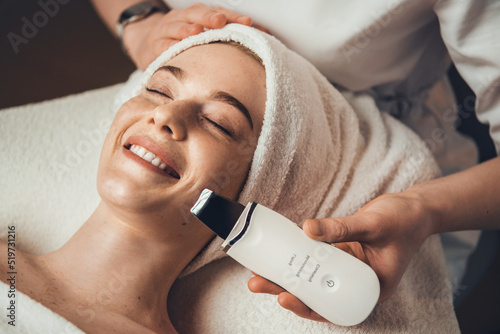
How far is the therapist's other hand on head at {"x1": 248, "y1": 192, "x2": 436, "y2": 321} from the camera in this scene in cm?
72

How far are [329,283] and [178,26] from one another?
699mm

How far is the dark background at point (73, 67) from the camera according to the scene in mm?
1426

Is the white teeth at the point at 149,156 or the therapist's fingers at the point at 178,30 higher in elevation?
the therapist's fingers at the point at 178,30

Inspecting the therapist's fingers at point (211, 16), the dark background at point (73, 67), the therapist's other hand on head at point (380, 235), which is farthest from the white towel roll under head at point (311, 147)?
the dark background at point (73, 67)

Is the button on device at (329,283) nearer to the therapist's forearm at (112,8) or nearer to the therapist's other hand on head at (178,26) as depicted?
the therapist's other hand on head at (178,26)

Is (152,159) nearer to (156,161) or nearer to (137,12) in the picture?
(156,161)

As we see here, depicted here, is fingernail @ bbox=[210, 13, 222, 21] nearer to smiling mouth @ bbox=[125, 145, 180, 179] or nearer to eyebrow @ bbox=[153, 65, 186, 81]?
eyebrow @ bbox=[153, 65, 186, 81]

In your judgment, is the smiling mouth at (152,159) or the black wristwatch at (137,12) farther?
the black wristwatch at (137,12)

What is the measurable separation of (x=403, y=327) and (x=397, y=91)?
2.22 ft

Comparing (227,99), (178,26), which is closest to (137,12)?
(178,26)

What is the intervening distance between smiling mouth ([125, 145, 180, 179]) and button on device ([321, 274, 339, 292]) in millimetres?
336

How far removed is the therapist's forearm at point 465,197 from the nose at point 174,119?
0.53m

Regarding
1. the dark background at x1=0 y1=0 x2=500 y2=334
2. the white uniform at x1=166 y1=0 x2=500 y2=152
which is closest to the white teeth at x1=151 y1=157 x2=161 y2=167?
the white uniform at x1=166 y1=0 x2=500 y2=152

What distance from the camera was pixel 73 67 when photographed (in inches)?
61.8
